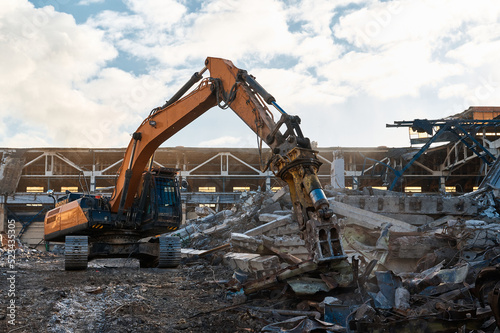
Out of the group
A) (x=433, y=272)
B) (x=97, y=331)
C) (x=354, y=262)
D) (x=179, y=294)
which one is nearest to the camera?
(x=97, y=331)

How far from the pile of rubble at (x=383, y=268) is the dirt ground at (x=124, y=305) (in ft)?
1.62

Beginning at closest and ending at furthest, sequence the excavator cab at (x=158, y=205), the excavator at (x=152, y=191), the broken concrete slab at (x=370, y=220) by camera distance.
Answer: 1. the excavator at (x=152, y=191)
2. the broken concrete slab at (x=370, y=220)
3. the excavator cab at (x=158, y=205)

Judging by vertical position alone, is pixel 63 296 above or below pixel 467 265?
below

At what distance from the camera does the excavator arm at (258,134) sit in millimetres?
5641

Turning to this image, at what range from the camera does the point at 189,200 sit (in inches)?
984

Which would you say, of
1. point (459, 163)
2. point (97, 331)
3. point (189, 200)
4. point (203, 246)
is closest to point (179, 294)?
point (97, 331)

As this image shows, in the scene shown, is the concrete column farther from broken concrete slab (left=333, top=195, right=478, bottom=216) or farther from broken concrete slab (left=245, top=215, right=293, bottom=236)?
broken concrete slab (left=245, top=215, right=293, bottom=236)

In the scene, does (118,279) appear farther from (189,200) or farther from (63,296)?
(189,200)

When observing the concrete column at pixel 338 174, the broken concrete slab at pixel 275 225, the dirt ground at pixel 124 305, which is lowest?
the dirt ground at pixel 124 305

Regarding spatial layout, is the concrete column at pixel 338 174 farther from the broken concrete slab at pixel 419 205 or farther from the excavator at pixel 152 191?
the excavator at pixel 152 191

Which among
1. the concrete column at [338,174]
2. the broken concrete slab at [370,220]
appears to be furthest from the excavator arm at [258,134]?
the concrete column at [338,174]

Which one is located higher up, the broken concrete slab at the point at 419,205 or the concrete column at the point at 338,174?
the concrete column at the point at 338,174

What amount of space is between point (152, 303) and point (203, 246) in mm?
8152

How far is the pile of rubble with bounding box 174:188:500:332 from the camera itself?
157 inches
